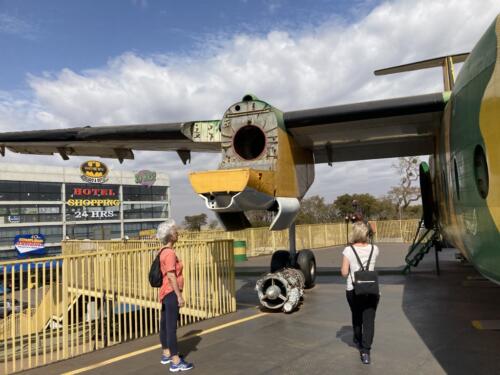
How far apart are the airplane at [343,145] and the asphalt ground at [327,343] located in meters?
1.32

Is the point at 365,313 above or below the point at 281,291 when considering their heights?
above

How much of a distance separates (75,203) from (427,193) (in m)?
60.7

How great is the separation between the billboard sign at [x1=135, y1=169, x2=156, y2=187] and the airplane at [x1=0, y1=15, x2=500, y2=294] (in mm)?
63069

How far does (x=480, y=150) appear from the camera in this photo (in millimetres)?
4035

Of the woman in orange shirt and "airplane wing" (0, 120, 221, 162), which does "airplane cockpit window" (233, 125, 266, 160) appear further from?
the woman in orange shirt

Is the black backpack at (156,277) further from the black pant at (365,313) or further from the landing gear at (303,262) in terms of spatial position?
the landing gear at (303,262)

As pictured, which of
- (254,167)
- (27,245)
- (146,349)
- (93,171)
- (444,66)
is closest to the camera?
(146,349)

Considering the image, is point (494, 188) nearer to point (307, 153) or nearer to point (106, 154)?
point (307, 153)

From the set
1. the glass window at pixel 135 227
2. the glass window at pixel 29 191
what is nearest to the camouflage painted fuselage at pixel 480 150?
the glass window at pixel 29 191

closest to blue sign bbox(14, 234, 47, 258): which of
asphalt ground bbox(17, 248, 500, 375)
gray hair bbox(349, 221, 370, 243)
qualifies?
asphalt ground bbox(17, 248, 500, 375)

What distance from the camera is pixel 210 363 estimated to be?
534 cm

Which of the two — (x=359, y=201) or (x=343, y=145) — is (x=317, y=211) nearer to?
(x=359, y=201)

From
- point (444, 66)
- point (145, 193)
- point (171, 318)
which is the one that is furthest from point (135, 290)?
point (145, 193)

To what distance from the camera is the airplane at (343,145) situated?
3877 mm
